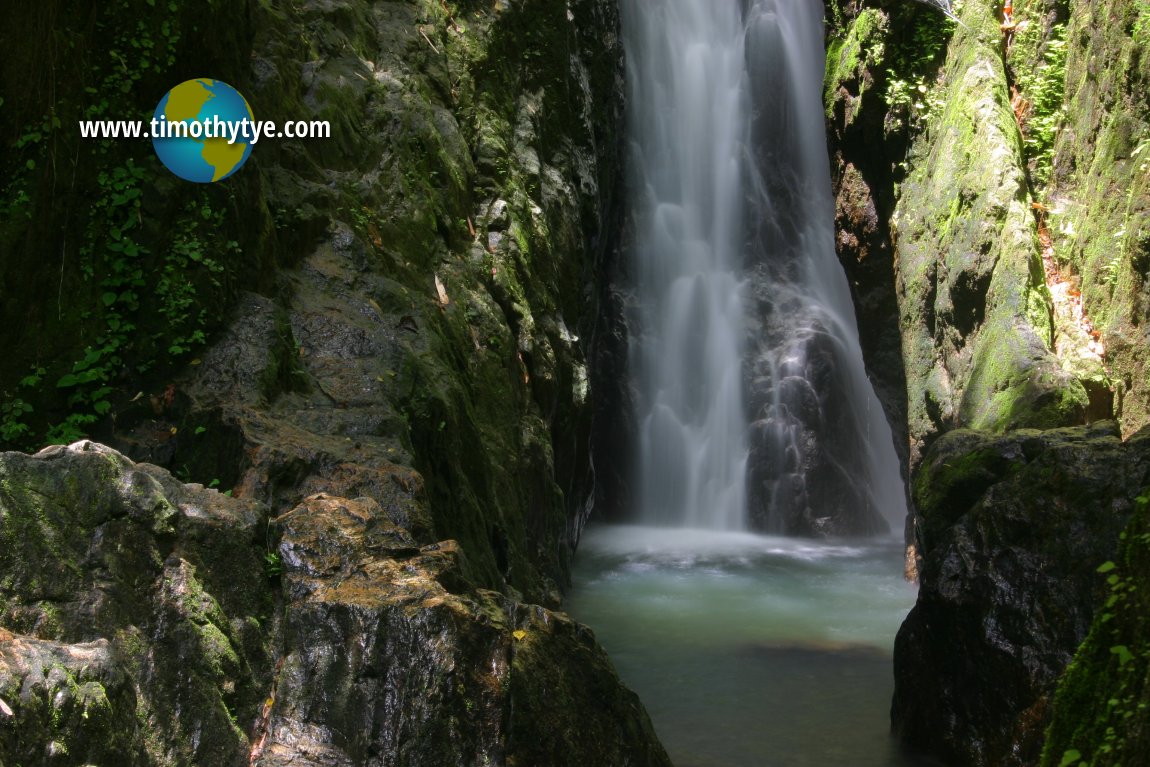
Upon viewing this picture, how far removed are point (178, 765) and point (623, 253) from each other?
1828 cm

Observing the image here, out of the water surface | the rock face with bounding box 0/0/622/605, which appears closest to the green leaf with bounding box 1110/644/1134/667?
the rock face with bounding box 0/0/622/605

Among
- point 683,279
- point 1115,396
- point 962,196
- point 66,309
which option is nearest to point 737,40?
point 683,279

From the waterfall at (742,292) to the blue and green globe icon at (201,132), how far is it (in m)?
14.1

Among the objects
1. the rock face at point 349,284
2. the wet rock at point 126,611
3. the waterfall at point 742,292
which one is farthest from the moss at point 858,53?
the wet rock at point 126,611

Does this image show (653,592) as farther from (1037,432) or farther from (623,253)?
(623,253)

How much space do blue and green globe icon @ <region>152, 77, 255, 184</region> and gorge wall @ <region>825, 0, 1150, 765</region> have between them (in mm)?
5532

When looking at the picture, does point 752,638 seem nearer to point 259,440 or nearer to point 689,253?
point 259,440

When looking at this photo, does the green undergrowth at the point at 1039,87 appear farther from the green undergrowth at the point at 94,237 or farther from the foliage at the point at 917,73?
the green undergrowth at the point at 94,237

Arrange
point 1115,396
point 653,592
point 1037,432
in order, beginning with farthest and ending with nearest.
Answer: point 653,592, point 1115,396, point 1037,432

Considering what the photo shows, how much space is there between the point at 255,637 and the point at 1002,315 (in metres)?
8.34

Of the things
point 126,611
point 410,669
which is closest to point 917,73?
point 410,669

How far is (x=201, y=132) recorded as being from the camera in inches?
241

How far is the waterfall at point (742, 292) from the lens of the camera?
64.0ft

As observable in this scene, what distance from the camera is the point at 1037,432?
7703 millimetres
